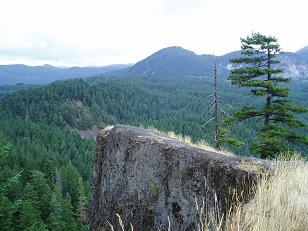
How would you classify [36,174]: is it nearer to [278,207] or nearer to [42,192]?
[42,192]

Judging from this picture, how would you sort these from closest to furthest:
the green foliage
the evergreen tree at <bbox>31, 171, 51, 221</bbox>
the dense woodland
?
the green foliage, the dense woodland, the evergreen tree at <bbox>31, 171, 51, 221</bbox>

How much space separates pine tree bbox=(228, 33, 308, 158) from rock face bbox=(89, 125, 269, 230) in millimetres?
10376

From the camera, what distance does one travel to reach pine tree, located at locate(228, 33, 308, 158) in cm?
1930

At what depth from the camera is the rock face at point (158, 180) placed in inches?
275

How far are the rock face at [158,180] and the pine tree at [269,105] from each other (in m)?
10.4

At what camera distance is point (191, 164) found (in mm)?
7969

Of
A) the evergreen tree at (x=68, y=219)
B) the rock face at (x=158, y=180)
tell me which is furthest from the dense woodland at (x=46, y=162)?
the rock face at (x=158, y=180)

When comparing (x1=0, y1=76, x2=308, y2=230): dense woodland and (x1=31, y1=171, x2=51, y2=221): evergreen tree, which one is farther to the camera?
(x1=31, y1=171, x2=51, y2=221): evergreen tree

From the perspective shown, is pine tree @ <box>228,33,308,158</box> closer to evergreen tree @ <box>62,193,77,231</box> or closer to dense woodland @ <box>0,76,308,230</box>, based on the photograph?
dense woodland @ <box>0,76,308,230</box>

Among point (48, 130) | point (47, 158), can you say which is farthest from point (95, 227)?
point (48, 130)

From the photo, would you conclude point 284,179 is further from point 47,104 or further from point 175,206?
point 47,104

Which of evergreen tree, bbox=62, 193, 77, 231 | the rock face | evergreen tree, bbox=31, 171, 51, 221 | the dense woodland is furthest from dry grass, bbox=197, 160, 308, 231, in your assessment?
evergreen tree, bbox=31, 171, 51, 221

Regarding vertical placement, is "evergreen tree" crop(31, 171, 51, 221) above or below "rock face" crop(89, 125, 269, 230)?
below

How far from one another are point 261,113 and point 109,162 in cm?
1187
